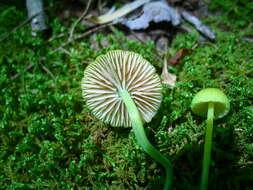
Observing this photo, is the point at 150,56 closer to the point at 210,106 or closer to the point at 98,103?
the point at 98,103

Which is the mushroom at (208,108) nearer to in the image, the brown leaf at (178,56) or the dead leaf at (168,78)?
the dead leaf at (168,78)

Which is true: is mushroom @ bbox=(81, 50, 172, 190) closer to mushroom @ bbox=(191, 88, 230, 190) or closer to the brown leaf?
mushroom @ bbox=(191, 88, 230, 190)

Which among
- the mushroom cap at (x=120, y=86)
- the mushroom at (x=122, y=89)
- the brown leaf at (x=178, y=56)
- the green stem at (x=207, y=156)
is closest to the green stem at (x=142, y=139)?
the mushroom at (x=122, y=89)

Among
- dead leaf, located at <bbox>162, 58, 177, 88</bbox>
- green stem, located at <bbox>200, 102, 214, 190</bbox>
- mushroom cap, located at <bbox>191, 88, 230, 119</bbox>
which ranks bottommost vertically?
green stem, located at <bbox>200, 102, 214, 190</bbox>

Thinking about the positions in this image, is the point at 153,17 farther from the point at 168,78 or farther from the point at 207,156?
the point at 207,156

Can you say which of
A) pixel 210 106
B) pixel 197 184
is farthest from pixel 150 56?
pixel 197 184

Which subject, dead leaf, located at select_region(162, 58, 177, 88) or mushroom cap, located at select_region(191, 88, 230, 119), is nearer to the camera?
mushroom cap, located at select_region(191, 88, 230, 119)

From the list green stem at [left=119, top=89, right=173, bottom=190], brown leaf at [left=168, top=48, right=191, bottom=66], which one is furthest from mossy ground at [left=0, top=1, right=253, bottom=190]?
green stem at [left=119, top=89, right=173, bottom=190]
